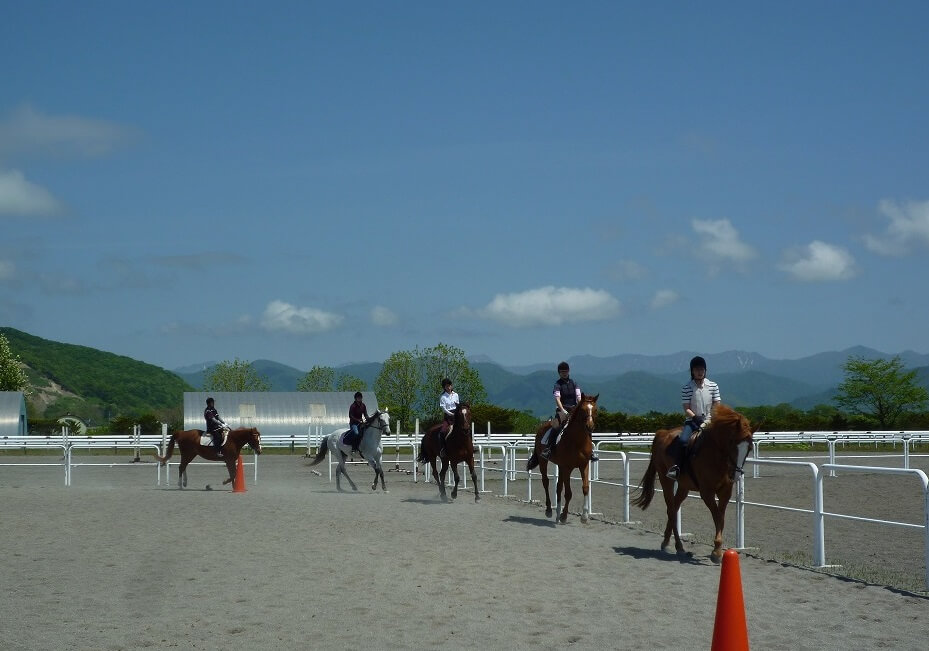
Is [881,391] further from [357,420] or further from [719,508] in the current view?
[719,508]

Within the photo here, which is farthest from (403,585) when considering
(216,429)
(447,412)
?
(216,429)

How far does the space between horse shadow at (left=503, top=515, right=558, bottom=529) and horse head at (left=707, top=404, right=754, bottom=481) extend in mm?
4525

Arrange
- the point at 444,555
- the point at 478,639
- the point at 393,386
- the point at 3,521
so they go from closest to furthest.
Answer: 1. the point at 478,639
2. the point at 444,555
3. the point at 3,521
4. the point at 393,386

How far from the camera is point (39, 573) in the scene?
11.1 meters

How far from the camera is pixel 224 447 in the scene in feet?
80.0

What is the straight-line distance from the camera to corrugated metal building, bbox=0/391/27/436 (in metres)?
59.2

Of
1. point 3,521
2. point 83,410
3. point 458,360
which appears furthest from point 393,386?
point 83,410

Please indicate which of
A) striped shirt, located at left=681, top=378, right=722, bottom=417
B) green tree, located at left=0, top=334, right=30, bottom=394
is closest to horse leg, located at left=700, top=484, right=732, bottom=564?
striped shirt, located at left=681, top=378, right=722, bottom=417

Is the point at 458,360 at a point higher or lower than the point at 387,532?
higher

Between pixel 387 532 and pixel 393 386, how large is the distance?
192 ft

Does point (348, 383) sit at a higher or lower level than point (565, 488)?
higher

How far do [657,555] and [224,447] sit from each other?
1435 centimetres

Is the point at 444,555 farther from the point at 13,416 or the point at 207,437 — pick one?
the point at 13,416

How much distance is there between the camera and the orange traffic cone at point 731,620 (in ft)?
20.2
